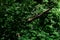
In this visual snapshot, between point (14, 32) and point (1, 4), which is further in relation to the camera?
point (1, 4)

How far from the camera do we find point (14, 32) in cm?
457

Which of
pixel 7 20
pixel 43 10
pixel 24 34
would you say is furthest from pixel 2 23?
pixel 43 10

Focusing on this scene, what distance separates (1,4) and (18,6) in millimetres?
611

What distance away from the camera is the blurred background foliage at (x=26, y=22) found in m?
4.55

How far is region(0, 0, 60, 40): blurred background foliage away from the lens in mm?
4547

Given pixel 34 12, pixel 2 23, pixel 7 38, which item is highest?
pixel 34 12

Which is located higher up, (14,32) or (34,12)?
(34,12)

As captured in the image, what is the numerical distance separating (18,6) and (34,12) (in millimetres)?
627

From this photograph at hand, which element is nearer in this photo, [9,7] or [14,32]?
[14,32]

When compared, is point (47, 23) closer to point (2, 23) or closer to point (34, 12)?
point (34, 12)

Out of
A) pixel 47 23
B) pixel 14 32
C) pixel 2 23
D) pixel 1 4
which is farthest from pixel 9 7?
pixel 47 23

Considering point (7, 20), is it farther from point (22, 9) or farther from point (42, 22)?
point (42, 22)

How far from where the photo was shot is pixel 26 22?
15.6 ft

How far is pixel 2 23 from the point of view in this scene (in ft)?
15.6
